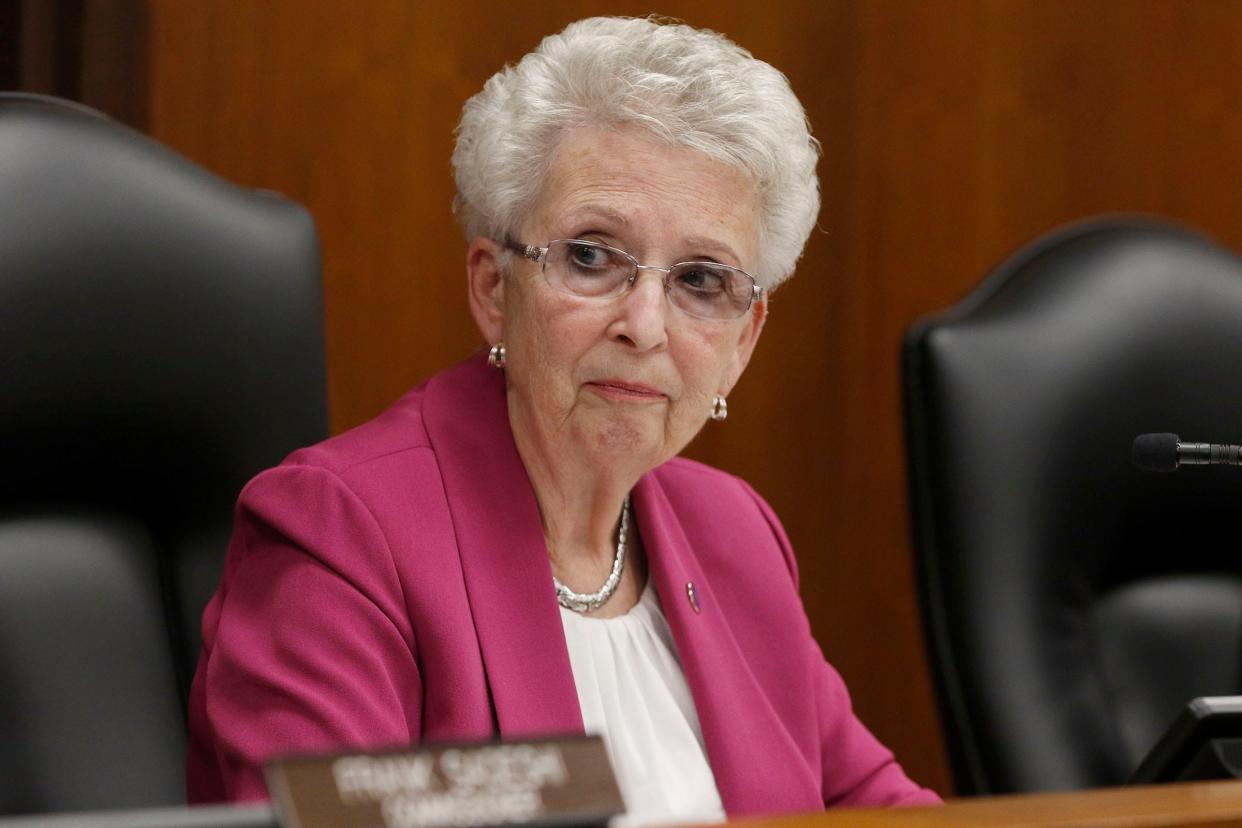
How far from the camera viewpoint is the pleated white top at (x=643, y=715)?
1.53 meters

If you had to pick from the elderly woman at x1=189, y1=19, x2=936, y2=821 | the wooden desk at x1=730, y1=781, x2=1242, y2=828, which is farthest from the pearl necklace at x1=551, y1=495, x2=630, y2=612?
the wooden desk at x1=730, y1=781, x2=1242, y2=828

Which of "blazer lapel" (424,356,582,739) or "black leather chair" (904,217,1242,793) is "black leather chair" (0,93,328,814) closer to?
"blazer lapel" (424,356,582,739)

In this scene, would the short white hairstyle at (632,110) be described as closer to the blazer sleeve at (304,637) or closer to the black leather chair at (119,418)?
the black leather chair at (119,418)

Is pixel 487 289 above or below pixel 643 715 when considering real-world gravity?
above

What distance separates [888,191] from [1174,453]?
160 centimetres

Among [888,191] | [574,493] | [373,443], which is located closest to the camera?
[373,443]

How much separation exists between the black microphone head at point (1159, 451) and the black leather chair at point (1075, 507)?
475mm

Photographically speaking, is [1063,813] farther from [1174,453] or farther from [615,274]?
[615,274]

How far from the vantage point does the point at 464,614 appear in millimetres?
1437

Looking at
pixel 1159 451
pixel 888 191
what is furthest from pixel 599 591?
pixel 888 191

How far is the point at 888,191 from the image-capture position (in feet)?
9.34

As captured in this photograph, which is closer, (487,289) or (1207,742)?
(1207,742)

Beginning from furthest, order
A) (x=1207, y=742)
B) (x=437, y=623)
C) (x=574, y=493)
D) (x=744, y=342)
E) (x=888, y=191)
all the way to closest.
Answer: (x=888, y=191), (x=744, y=342), (x=574, y=493), (x=437, y=623), (x=1207, y=742)

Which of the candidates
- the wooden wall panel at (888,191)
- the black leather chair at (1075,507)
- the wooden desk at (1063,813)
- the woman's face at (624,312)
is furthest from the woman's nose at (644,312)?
the wooden wall panel at (888,191)
